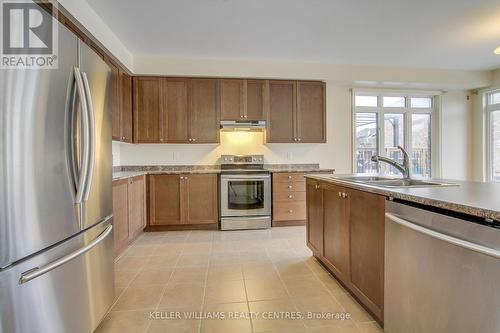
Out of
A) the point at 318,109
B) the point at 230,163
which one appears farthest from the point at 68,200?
the point at 318,109

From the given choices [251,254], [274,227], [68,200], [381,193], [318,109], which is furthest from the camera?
[318,109]

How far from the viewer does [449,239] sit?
40.8 inches

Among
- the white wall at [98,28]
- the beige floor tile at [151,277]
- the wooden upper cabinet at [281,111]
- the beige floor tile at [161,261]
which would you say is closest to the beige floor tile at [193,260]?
the beige floor tile at [161,261]

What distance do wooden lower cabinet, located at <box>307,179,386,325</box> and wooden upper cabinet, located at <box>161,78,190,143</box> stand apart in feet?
7.88

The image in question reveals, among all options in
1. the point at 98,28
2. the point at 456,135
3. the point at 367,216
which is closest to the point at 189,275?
the point at 367,216

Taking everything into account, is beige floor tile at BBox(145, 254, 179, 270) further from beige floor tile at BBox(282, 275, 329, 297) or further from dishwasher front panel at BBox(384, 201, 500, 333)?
dishwasher front panel at BBox(384, 201, 500, 333)

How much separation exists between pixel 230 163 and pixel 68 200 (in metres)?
3.08

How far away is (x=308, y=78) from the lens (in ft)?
13.7

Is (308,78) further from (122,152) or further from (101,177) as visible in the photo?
(101,177)

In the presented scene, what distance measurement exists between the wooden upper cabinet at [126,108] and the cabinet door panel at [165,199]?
0.71 metres

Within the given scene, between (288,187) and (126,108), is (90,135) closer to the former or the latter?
(126,108)

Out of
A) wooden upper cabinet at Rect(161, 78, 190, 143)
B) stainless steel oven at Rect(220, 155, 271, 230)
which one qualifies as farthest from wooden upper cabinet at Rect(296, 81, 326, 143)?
wooden upper cabinet at Rect(161, 78, 190, 143)

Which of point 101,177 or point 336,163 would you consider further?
point 336,163

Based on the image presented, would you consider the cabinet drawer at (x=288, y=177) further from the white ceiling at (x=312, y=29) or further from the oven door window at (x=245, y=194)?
the white ceiling at (x=312, y=29)
